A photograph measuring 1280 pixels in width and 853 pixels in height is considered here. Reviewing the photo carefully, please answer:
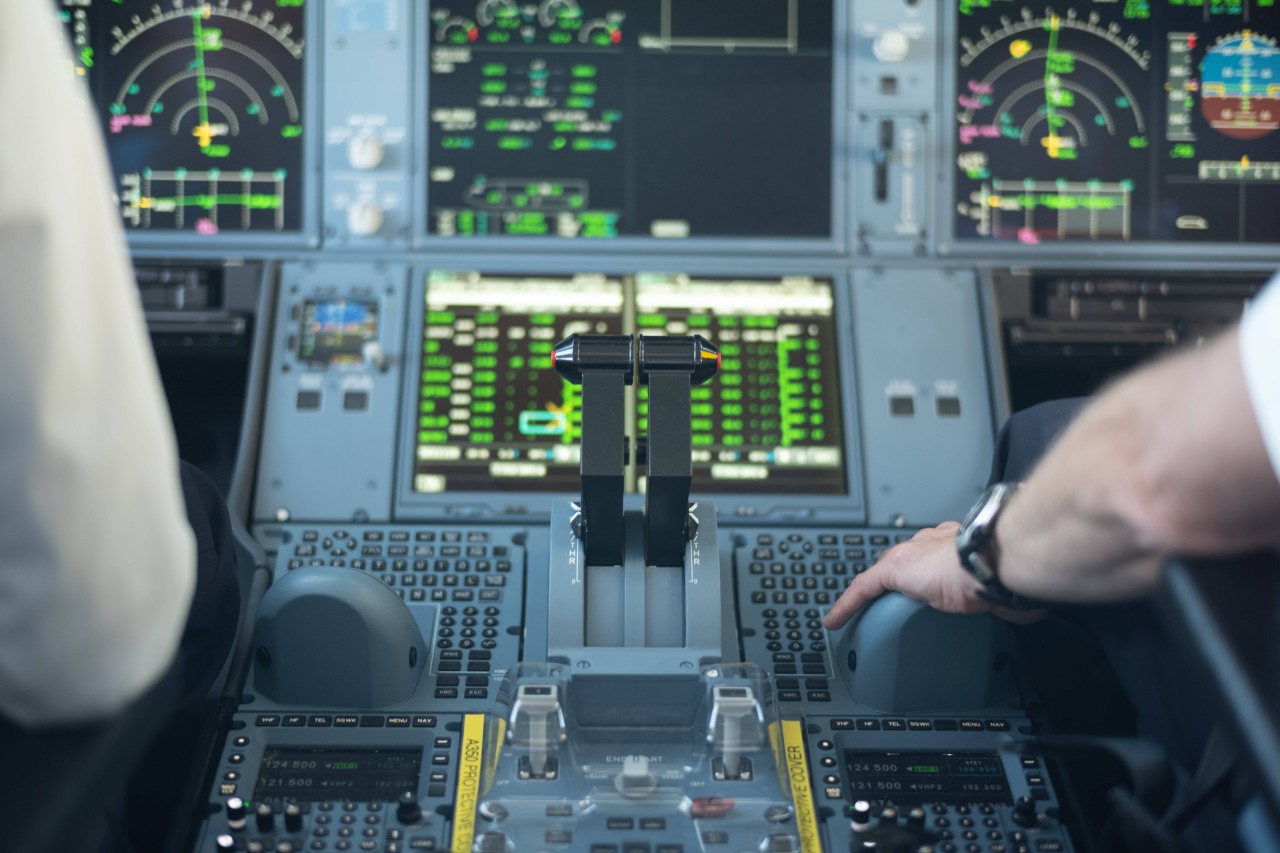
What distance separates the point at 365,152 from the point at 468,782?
1.33m

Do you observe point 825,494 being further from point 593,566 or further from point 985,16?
point 985,16

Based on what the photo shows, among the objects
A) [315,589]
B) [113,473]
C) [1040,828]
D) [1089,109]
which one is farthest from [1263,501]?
[1089,109]

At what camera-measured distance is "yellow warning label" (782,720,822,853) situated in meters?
1.74

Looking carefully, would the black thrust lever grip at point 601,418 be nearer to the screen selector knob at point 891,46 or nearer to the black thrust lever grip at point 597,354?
the black thrust lever grip at point 597,354

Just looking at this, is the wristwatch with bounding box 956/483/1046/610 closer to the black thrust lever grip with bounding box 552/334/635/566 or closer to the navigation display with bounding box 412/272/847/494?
the black thrust lever grip with bounding box 552/334/635/566

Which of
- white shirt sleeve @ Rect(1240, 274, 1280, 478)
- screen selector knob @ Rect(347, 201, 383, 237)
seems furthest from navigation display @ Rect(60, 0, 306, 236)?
white shirt sleeve @ Rect(1240, 274, 1280, 478)

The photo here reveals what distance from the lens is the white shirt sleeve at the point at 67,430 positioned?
3.05ft

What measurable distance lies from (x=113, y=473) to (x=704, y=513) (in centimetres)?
112

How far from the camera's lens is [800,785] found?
1.83 meters

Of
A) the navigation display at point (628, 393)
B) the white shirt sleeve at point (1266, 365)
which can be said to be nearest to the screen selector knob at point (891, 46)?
the navigation display at point (628, 393)

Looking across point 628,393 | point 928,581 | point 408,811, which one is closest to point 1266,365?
point 928,581

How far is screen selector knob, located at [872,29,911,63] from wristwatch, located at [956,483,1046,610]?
50.7 inches

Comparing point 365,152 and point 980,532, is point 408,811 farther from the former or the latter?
point 365,152

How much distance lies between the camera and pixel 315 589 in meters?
1.84
